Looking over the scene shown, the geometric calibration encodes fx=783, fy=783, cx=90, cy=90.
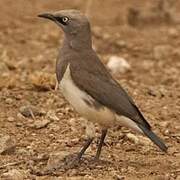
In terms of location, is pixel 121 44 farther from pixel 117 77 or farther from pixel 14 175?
pixel 14 175

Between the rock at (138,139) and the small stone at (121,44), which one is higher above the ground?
the rock at (138,139)

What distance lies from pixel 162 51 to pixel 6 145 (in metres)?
5.33

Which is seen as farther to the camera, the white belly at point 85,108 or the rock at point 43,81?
the rock at point 43,81

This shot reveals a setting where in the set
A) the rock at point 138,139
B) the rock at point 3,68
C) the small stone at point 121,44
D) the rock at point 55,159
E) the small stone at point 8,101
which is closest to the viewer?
the rock at point 55,159

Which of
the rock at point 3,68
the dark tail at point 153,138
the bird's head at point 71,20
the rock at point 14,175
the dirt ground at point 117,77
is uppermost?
the bird's head at point 71,20

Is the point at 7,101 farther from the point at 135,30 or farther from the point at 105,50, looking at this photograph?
the point at 135,30

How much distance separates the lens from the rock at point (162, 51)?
482 inches

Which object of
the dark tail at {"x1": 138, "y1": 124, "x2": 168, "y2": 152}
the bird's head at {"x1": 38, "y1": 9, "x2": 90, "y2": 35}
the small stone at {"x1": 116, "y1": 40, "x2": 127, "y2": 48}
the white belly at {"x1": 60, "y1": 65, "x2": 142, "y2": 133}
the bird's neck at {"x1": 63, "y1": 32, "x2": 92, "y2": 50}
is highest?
the bird's head at {"x1": 38, "y1": 9, "x2": 90, "y2": 35}

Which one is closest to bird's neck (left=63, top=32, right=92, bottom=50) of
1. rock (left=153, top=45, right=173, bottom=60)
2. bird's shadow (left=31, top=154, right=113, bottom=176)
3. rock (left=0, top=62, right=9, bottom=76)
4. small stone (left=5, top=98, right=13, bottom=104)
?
bird's shadow (left=31, top=154, right=113, bottom=176)

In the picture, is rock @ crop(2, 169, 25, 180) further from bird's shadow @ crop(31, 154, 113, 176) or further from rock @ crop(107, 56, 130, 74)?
rock @ crop(107, 56, 130, 74)

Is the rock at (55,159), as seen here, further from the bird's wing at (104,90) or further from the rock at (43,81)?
the rock at (43,81)

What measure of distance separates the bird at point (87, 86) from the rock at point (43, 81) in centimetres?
231

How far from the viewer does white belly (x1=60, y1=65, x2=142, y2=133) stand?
7.07 metres

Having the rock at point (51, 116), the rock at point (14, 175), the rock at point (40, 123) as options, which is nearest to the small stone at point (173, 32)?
the rock at point (51, 116)
